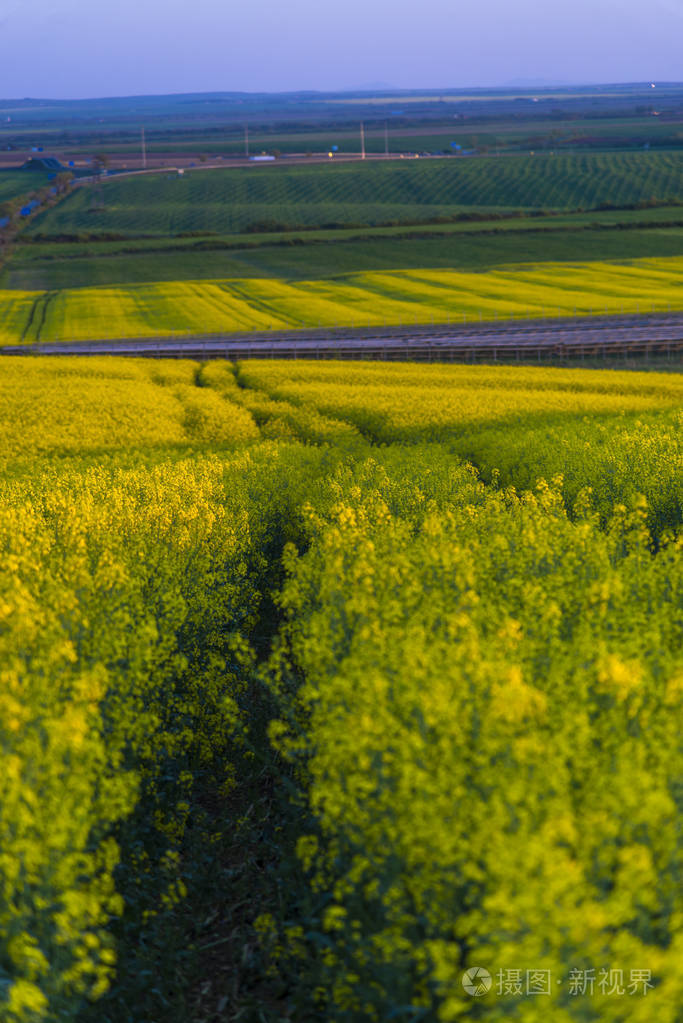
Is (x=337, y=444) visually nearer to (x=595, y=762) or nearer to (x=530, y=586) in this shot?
(x=530, y=586)

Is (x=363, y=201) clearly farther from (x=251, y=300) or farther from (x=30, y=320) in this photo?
(x=30, y=320)

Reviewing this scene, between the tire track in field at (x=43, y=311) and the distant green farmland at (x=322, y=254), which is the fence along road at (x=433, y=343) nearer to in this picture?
the tire track in field at (x=43, y=311)

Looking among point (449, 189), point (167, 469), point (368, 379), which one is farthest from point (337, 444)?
point (449, 189)

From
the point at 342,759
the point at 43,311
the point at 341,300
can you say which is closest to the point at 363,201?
the point at 341,300

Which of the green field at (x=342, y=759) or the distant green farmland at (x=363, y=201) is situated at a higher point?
the distant green farmland at (x=363, y=201)

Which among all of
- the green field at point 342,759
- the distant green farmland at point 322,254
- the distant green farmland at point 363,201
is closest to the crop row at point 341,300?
the distant green farmland at point 322,254

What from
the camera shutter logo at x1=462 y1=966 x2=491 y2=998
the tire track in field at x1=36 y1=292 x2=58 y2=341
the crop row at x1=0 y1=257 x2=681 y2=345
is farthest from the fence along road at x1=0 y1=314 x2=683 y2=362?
the camera shutter logo at x1=462 y1=966 x2=491 y2=998

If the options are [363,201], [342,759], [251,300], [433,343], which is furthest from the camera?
[363,201]
